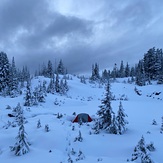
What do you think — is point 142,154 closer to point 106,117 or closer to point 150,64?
point 106,117

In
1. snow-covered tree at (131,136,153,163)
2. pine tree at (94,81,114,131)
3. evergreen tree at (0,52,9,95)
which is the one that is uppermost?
evergreen tree at (0,52,9,95)

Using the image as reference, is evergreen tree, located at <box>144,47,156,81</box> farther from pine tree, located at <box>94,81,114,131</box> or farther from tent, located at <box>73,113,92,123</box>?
pine tree, located at <box>94,81,114,131</box>

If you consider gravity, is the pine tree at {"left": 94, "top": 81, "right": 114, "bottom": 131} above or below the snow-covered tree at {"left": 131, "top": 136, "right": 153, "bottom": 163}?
above

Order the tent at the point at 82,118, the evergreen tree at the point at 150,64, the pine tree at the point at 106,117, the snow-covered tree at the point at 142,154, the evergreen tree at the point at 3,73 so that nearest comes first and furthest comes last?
the snow-covered tree at the point at 142,154 < the pine tree at the point at 106,117 < the tent at the point at 82,118 < the evergreen tree at the point at 3,73 < the evergreen tree at the point at 150,64

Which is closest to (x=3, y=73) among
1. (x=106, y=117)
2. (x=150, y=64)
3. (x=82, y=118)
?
(x=82, y=118)

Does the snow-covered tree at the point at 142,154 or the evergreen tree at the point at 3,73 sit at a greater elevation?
the evergreen tree at the point at 3,73

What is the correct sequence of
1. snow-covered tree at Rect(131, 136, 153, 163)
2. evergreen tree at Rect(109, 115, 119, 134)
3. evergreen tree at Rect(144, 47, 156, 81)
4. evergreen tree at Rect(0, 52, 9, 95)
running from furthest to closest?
1. evergreen tree at Rect(144, 47, 156, 81)
2. evergreen tree at Rect(0, 52, 9, 95)
3. evergreen tree at Rect(109, 115, 119, 134)
4. snow-covered tree at Rect(131, 136, 153, 163)

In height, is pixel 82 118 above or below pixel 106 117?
below

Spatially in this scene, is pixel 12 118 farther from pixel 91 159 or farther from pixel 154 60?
pixel 154 60

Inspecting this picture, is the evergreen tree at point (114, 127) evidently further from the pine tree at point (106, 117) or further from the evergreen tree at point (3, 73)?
the evergreen tree at point (3, 73)

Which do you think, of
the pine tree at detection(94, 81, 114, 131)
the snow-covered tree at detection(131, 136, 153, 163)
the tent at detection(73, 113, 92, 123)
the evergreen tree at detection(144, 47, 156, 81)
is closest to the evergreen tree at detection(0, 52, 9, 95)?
the tent at detection(73, 113, 92, 123)

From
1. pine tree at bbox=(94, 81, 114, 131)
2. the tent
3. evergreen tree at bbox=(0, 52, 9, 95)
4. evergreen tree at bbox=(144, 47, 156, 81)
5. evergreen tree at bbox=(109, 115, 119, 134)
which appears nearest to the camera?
evergreen tree at bbox=(109, 115, 119, 134)

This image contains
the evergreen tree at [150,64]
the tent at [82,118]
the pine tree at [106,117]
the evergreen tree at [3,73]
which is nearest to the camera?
the pine tree at [106,117]

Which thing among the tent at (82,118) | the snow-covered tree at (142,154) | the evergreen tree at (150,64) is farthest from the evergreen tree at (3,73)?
the snow-covered tree at (142,154)
